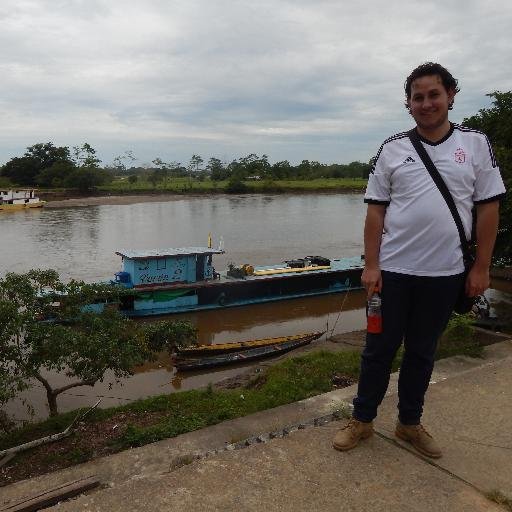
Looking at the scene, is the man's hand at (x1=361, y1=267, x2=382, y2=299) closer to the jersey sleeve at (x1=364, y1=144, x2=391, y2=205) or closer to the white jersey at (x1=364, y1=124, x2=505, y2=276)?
the white jersey at (x1=364, y1=124, x2=505, y2=276)

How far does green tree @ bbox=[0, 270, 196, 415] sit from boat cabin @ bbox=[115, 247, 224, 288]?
760 centimetres

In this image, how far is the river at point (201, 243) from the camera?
441 inches

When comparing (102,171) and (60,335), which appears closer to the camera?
(60,335)

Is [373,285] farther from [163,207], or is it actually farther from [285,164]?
[285,164]

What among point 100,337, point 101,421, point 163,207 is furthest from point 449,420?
point 163,207

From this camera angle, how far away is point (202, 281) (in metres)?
15.9

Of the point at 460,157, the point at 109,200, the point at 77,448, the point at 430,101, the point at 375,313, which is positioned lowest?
the point at 77,448

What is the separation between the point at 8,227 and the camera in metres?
36.3

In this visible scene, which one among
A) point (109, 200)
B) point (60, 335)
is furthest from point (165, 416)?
point (109, 200)

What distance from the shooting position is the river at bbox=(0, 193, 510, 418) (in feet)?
36.8

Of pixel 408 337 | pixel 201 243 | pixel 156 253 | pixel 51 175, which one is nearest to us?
pixel 408 337

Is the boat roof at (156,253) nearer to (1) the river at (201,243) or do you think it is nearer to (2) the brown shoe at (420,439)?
(1) the river at (201,243)

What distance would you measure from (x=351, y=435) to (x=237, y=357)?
29.1ft

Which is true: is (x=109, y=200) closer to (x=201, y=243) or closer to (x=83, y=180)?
(x=83, y=180)
